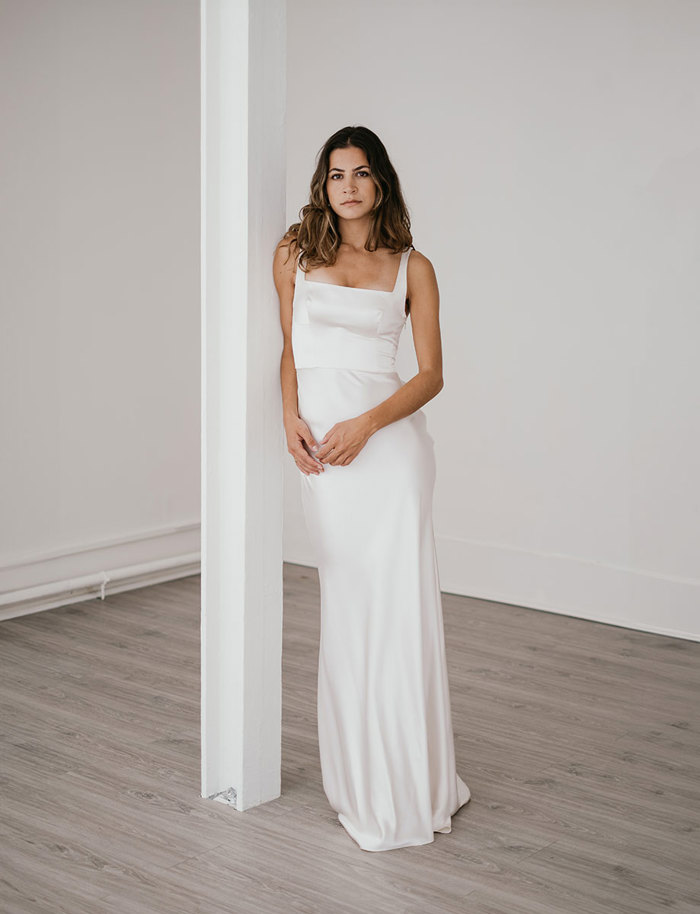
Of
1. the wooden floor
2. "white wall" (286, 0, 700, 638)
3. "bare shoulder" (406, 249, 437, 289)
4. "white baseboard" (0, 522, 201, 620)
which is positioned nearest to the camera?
the wooden floor

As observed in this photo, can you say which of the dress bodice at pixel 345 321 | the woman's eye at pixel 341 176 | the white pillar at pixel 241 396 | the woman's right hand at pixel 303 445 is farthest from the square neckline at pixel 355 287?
the woman's right hand at pixel 303 445

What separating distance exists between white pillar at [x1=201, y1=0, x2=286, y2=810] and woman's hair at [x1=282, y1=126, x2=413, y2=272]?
0.36 ft

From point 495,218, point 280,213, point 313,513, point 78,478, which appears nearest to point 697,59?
point 495,218

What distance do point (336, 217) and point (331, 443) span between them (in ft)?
1.90

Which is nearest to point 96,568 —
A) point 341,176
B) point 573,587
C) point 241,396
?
point 573,587

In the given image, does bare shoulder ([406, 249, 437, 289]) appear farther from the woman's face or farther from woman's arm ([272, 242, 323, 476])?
woman's arm ([272, 242, 323, 476])

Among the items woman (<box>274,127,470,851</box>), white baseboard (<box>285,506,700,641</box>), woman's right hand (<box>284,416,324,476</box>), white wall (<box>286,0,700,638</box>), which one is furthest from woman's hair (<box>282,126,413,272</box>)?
white baseboard (<box>285,506,700,641</box>)

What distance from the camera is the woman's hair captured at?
2.64 m

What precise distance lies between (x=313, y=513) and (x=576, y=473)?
7.51 feet

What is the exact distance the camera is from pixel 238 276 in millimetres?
2711

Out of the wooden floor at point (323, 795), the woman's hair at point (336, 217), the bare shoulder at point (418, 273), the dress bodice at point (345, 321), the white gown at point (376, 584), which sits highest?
the woman's hair at point (336, 217)

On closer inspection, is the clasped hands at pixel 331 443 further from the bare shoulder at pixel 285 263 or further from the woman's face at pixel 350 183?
the woman's face at pixel 350 183

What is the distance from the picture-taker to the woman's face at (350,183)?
263 cm

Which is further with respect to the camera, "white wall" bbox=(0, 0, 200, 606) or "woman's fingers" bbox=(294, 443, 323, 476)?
"white wall" bbox=(0, 0, 200, 606)
